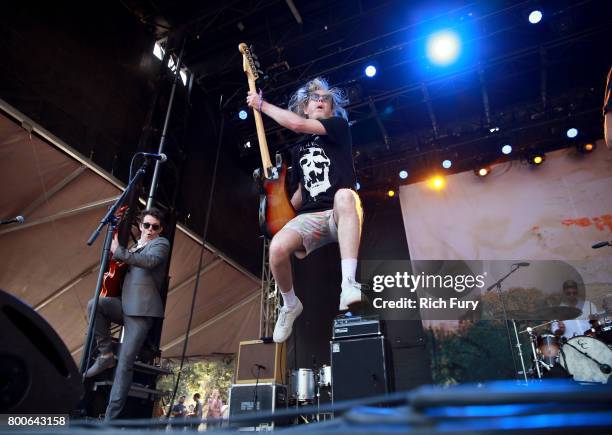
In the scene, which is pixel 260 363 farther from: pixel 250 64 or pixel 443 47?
pixel 443 47

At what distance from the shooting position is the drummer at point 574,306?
21.5 ft

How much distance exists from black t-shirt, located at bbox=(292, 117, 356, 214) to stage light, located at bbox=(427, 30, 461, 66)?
214 inches

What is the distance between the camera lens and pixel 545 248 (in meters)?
7.92

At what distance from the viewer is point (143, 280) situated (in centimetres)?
346

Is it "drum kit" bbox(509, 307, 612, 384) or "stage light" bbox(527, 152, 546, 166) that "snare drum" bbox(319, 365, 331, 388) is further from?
"stage light" bbox(527, 152, 546, 166)

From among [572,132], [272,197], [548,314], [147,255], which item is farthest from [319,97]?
[572,132]

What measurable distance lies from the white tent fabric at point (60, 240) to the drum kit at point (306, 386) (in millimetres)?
2904

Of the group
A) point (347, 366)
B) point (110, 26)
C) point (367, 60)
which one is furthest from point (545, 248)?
point (110, 26)

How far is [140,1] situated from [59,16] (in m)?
1.96

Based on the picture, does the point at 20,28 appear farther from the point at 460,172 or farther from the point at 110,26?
the point at 460,172

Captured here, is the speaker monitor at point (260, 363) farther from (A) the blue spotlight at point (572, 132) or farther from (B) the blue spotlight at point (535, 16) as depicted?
(A) the blue spotlight at point (572, 132)

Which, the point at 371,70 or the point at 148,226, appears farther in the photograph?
the point at 371,70

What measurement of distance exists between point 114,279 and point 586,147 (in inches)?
351

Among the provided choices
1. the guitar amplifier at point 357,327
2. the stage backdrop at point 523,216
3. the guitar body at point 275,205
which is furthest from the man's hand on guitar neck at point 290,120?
the stage backdrop at point 523,216
